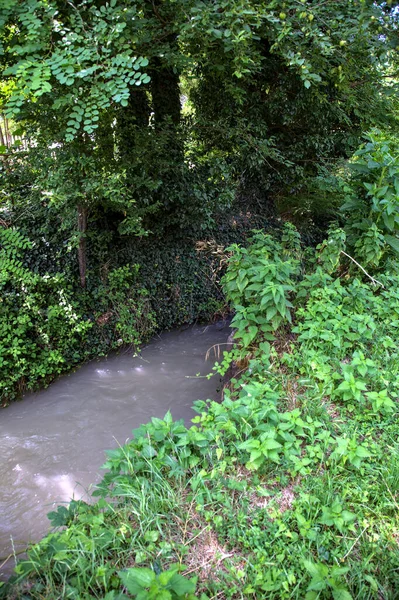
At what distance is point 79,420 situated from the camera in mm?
4109

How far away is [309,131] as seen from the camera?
7.04m

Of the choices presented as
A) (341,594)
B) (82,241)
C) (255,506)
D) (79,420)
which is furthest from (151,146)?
(341,594)

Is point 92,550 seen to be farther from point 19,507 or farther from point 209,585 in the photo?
point 19,507

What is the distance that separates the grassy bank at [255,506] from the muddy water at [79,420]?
3.40 feet

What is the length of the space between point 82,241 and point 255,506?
394cm

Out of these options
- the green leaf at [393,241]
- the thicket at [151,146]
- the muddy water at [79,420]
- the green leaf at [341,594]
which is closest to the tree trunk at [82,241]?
the thicket at [151,146]

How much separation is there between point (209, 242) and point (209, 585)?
4827mm

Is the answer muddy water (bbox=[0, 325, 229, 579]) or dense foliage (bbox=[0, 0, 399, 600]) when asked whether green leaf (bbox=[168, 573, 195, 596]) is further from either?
muddy water (bbox=[0, 325, 229, 579])

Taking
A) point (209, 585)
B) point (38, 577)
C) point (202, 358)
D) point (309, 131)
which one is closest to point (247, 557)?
point (209, 585)

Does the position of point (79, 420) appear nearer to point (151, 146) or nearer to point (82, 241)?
point (82, 241)

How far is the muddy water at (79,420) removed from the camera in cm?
317

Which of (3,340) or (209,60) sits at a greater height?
(209,60)

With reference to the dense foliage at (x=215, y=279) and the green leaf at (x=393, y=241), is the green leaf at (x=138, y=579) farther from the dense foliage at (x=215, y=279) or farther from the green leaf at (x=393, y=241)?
the green leaf at (x=393, y=241)

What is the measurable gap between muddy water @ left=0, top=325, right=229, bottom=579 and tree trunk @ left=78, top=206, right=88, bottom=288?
1.24 m
